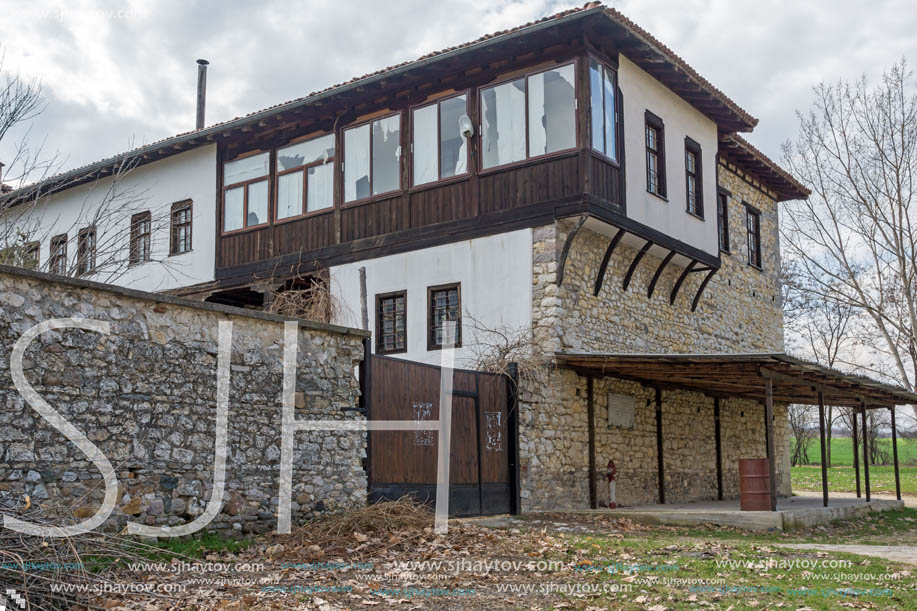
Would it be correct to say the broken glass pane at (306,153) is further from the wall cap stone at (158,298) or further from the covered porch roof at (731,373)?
the wall cap stone at (158,298)

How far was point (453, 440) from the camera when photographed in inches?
493

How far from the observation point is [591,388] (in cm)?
1505

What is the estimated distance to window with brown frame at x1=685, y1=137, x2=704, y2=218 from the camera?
1775cm

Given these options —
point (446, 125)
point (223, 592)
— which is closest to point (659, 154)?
point (446, 125)

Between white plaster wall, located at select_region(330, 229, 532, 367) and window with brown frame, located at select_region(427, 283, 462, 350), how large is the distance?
87 millimetres

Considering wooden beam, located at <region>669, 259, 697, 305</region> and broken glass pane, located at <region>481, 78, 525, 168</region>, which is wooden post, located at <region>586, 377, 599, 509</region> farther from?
broken glass pane, located at <region>481, 78, 525, 168</region>

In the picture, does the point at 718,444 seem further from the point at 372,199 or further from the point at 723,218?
the point at 372,199

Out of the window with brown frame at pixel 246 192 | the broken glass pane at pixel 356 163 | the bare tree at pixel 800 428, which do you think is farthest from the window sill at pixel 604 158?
the bare tree at pixel 800 428

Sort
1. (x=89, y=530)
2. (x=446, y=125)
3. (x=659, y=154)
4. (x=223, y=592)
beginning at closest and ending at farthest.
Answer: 1. (x=223, y=592)
2. (x=89, y=530)
3. (x=446, y=125)
4. (x=659, y=154)

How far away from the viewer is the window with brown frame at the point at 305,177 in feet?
56.4

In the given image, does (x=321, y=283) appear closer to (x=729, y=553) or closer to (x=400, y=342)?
(x=400, y=342)

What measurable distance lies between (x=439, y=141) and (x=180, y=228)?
7268 millimetres

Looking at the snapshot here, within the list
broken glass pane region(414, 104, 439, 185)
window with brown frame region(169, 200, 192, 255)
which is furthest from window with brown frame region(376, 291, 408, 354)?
window with brown frame region(169, 200, 192, 255)

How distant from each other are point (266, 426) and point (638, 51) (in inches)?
381
